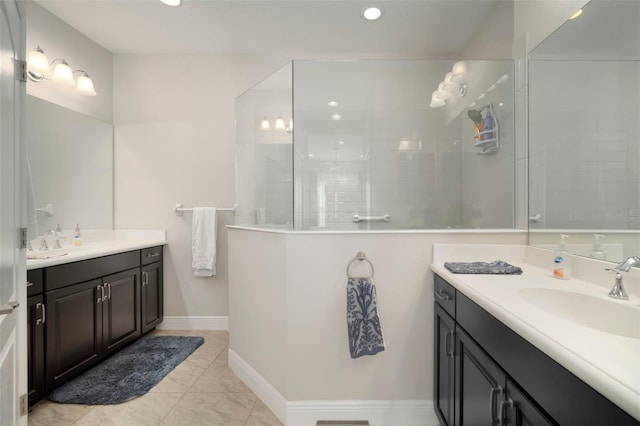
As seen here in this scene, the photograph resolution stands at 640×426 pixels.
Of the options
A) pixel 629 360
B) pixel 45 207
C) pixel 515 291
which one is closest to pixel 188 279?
pixel 45 207

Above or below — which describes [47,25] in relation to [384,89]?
above

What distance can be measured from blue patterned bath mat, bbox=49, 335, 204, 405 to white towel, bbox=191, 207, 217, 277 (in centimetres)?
64

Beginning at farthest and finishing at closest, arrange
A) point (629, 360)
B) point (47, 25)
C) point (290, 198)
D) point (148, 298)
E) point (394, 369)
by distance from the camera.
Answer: point (148, 298) < point (47, 25) < point (290, 198) < point (394, 369) < point (629, 360)

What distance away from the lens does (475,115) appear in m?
2.25

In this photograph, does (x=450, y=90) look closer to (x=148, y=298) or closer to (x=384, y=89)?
(x=384, y=89)

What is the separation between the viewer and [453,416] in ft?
4.60

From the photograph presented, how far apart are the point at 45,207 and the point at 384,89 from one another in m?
2.83

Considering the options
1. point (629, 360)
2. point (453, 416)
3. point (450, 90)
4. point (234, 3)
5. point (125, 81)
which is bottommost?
point (453, 416)

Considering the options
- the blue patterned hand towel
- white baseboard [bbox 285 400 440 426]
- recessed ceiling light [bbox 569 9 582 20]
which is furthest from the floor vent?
recessed ceiling light [bbox 569 9 582 20]

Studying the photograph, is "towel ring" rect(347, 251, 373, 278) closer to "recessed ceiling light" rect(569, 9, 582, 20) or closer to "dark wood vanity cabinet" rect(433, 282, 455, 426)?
"dark wood vanity cabinet" rect(433, 282, 455, 426)

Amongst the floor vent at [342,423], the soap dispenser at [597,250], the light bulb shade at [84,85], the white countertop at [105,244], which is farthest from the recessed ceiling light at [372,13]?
the floor vent at [342,423]

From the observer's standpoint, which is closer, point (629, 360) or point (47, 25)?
point (629, 360)

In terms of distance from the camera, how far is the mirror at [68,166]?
7.96 ft

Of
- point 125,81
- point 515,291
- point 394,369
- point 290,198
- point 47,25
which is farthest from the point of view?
point 125,81
